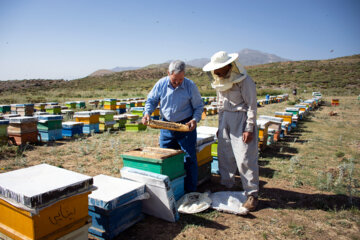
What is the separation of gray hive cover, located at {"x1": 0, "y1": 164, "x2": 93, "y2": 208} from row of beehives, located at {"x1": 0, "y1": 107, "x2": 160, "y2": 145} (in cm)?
483

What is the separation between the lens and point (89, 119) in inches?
318

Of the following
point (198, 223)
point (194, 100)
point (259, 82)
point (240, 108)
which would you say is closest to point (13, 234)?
point (198, 223)

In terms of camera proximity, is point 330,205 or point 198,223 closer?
point 198,223

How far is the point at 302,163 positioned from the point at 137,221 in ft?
13.7

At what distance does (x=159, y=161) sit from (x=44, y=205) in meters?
1.27

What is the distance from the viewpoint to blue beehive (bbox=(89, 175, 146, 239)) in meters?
2.36

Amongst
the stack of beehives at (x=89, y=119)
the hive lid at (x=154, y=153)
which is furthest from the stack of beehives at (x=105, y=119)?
the hive lid at (x=154, y=153)

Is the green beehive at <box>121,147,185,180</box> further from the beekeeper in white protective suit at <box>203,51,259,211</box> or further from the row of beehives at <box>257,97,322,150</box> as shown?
the row of beehives at <box>257,97,322,150</box>

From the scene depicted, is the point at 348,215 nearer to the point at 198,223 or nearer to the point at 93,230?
the point at 198,223

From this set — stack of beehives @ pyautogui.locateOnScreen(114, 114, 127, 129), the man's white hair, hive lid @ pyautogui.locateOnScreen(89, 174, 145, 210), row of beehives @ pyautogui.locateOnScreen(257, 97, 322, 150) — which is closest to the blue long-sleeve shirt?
the man's white hair

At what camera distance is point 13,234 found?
1930mm

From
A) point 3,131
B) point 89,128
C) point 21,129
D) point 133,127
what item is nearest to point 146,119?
point 21,129

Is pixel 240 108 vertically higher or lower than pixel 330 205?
higher

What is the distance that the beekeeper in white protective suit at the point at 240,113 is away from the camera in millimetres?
3137
